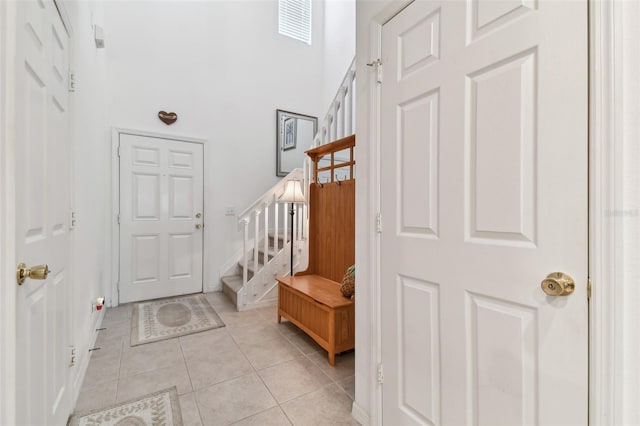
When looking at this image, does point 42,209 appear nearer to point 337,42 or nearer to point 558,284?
point 558,284

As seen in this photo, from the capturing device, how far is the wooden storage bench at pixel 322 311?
2.21 m

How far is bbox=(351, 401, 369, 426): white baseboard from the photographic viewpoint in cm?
156

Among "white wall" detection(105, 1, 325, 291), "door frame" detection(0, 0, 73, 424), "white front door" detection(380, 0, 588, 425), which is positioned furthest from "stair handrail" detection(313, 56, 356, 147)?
"door frame" detection(0, 0, 73, 424)

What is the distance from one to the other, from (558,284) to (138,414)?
2.08m

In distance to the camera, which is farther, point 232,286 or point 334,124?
point 232,286

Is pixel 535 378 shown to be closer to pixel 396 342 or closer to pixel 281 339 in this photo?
pixel 396 342

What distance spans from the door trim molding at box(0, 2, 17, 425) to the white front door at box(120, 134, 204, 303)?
10.00ft

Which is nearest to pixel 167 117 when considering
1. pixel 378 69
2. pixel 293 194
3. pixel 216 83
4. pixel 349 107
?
pixel 216 83

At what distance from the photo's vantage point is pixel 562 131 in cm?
85

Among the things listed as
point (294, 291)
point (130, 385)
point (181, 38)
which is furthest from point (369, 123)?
point (181, 38)

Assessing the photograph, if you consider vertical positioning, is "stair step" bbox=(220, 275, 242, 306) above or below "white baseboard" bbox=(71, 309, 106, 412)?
above

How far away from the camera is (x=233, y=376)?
2031 mm

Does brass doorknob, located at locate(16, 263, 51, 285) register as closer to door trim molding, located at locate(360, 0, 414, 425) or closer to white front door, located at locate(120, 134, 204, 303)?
door trim molding, located at locate(360, 0, 414, 425)

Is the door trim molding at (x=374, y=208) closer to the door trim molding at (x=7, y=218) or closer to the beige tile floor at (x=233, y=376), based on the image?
the beige tile floor at (x=233, y=376)
